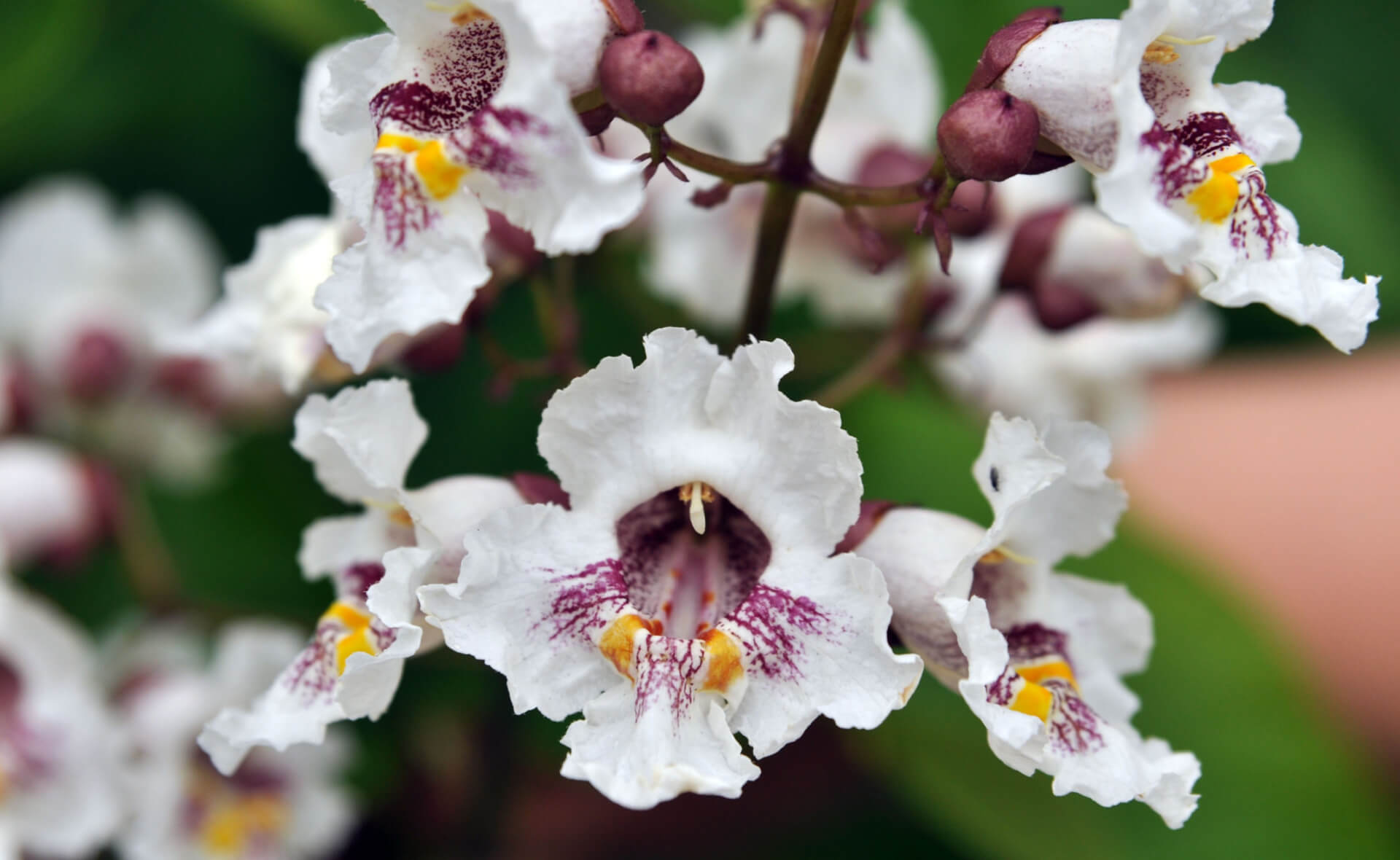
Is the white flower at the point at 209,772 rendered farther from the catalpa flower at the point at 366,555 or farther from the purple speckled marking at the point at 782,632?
the purple speckled marking at the point at 782,632

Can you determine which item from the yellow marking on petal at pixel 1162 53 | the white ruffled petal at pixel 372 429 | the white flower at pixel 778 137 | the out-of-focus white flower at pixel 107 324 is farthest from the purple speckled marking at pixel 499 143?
the out-of-focus white flower at pixel 107 324

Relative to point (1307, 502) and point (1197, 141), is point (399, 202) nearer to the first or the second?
point (1197, 141)

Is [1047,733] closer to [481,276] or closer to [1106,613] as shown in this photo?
[1106,613]

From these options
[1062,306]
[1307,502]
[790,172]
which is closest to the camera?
[790,172]

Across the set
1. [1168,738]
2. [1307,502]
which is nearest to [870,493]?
[1168,738]

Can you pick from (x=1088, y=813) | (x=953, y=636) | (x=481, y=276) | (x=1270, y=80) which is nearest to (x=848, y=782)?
(x=1088, y=813)

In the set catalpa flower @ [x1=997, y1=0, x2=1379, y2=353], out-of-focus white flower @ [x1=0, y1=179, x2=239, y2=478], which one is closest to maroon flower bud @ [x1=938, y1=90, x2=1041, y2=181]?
catalpa flower @ [x1=997, y1=0, x2=1379, y2=353]
